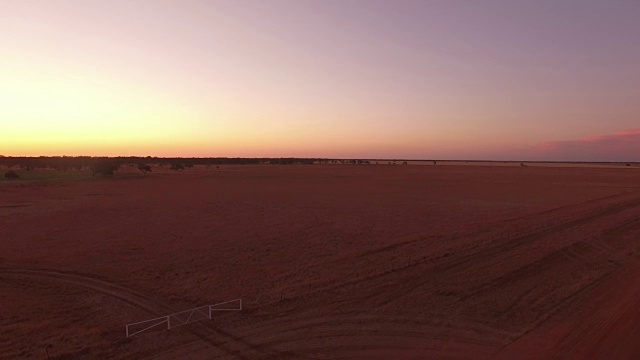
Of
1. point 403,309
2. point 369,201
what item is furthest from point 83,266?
point 369,201

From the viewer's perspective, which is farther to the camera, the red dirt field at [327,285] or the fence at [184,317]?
the fence at [184,317]

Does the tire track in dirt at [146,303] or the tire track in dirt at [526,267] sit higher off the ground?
the tire track in dirt at [526,267]

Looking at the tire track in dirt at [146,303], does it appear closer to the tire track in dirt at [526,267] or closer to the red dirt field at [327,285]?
the red dirt field at [327,285]

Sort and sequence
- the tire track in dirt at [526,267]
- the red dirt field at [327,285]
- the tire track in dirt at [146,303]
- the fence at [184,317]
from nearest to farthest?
1. the tire track in dirt at [146,303]
2. the red dirt field at [327,285]
3. the fence at [184,317]
4. the tire track in dirt at [526,267]

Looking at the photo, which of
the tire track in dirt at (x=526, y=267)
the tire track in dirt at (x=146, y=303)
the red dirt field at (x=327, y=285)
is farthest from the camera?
the tire track in dirt at (x=526, y=267)

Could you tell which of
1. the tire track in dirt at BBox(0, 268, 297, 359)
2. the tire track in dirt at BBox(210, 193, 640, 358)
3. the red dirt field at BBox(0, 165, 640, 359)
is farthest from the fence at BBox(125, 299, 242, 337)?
the tire track in dirt at BBox(210, 193, 640, 358)

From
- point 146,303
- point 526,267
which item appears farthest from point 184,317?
point 526,267

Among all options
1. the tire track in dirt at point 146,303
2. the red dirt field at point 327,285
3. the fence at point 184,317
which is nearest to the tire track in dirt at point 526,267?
the red dirt field at point 327,285
